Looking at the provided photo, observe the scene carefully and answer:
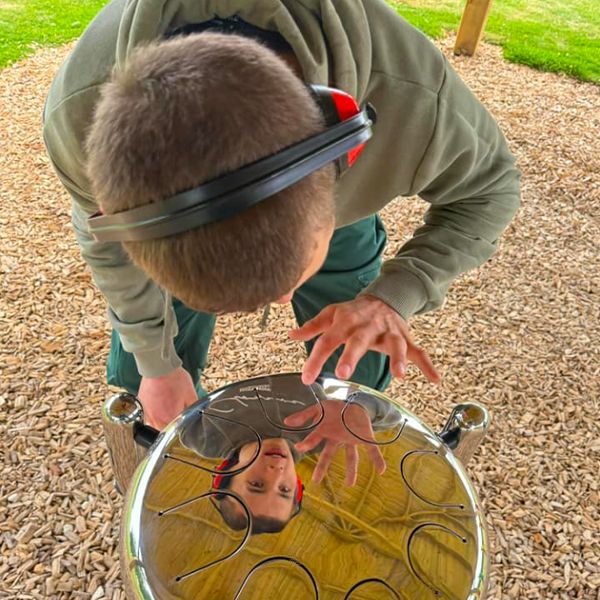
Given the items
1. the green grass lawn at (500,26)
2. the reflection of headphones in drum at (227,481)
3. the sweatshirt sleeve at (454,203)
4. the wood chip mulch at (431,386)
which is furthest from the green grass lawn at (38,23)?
the reflection of headphones in drum at (227,481)

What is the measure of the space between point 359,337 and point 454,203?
352 millimetres

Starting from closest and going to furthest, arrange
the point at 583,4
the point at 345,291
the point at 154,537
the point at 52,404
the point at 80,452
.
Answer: the point at 154,537 < the point at 345,291 < the point at 80,452 < the point at 52,404 < the point at 583,4

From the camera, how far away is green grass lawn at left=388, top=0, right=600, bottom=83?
406 cm

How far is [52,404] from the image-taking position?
181 cm

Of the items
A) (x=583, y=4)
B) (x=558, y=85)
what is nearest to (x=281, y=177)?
(x=558, y=85)

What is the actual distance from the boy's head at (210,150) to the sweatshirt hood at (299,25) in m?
0.12

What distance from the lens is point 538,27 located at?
4.76 metres

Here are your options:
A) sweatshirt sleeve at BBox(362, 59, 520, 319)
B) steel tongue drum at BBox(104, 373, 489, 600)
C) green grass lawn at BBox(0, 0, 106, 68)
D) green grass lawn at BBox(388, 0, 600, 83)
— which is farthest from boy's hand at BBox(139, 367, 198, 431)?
green grass lawn at BBox(388, 0, 600, 83)

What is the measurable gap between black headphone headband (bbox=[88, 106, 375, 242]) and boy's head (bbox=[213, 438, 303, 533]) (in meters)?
0.43

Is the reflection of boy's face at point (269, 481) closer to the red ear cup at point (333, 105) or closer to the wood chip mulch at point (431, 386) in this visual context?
the red ear cup at point (333, 105)

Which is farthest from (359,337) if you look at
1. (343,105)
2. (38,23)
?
(38,23)

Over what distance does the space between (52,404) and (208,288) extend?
1.41 m

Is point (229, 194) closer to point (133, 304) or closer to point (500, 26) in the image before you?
point (133, 304)

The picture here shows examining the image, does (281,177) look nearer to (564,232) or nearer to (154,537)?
(154,537)
